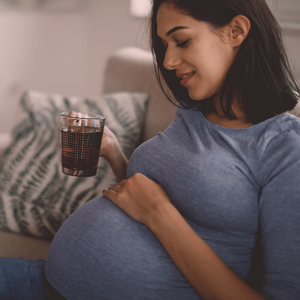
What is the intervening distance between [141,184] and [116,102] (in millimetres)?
557

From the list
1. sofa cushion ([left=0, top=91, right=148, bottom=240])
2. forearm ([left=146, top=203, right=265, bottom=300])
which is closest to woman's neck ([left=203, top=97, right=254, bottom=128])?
forearm ([left=146, top=203, right=265, bottom=300])

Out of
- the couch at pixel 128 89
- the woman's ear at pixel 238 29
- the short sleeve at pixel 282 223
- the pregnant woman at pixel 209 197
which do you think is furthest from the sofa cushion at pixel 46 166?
the short sleeve at pixel 282 223

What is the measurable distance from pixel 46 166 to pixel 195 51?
2.52ft

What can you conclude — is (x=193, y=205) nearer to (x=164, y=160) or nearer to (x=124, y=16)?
(x=164, y=160)

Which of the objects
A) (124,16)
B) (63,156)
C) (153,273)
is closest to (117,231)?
(153,273)

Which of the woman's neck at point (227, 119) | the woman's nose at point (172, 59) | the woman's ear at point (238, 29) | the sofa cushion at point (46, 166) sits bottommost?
the sofa cushion at point (46, 166)

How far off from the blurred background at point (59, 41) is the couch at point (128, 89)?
65 cm

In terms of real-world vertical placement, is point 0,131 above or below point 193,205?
below

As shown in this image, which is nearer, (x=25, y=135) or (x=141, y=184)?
(x=141, y=184)

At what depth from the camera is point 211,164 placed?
2.43 ft

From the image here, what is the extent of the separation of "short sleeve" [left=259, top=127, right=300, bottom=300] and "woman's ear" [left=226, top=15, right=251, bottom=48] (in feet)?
0.96

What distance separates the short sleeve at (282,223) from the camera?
605 mm

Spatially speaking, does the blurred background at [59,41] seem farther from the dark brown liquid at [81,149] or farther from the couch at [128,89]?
the dark brown liquid at [81,149]

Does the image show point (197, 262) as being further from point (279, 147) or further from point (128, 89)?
point (128, 89)
